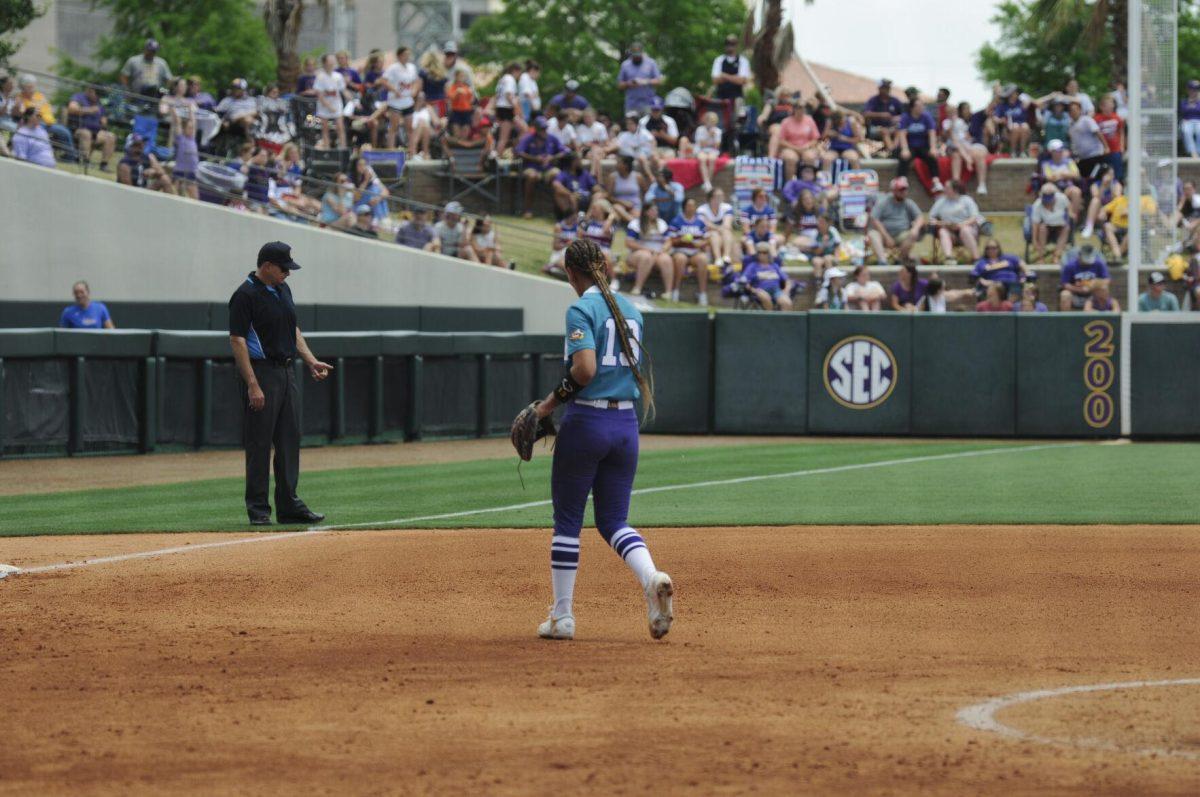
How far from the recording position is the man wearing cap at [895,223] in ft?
87.0

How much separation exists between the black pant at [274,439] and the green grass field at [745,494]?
300 mm

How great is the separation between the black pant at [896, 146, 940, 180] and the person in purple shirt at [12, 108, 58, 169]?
14.2m

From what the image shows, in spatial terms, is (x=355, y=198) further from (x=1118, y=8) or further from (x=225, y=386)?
(x=1118, y=8)

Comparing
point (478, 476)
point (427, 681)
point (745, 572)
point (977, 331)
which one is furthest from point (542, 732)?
point (977, 331)

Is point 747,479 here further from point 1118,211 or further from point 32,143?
point 32,143

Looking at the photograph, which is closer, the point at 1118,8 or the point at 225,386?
the point at 225,386

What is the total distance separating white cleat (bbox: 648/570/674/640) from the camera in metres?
7.53

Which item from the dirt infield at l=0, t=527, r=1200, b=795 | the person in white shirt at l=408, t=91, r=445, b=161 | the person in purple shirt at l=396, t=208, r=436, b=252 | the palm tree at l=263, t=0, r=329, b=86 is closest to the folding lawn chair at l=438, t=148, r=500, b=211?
the person in white shirt at l=408, t=91, r=445, b=161

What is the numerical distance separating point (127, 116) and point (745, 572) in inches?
784

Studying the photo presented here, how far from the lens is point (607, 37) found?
65188mm

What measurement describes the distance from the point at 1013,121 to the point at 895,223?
17.3ft

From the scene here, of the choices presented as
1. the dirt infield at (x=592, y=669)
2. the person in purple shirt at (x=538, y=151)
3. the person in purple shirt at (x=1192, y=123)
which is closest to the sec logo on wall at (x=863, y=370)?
the person in purple shirt at (x=538, y=151)

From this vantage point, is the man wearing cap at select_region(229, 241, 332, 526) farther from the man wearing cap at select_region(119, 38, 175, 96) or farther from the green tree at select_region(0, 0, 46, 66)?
the man wearing cap at select_region(119, 38, 175, 96)

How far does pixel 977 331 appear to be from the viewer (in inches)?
864
